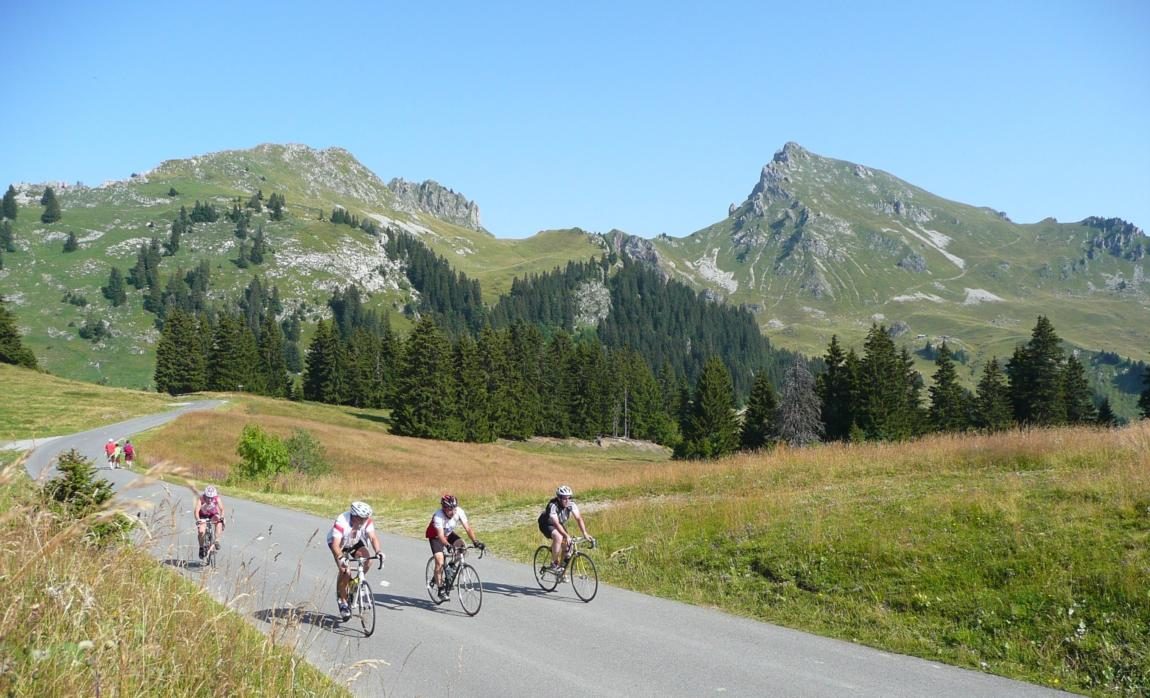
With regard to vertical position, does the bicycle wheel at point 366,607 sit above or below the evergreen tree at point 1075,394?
below

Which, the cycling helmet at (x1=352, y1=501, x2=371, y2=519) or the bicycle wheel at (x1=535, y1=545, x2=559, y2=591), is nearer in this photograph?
the cycling helmet at (x1=352, y1=501, x2=371, y2=519)

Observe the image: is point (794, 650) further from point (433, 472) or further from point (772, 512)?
point (433, 472)

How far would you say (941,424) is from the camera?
68312 mm

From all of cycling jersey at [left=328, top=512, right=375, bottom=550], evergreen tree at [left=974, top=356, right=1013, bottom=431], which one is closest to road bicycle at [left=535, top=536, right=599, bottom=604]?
cycling jersey at [left=328, top=512, right=375, bottom=550]

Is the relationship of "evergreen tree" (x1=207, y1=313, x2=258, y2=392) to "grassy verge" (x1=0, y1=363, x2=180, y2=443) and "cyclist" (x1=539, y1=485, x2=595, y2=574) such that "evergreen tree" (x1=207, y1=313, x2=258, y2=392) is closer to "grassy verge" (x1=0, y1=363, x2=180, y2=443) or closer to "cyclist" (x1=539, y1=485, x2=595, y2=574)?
"grassy verge" (x1=0, y1=363, x2=180, y2=443)

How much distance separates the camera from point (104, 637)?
166 inches

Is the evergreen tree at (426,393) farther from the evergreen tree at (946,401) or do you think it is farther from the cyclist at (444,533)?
the cyclist at (444,533)

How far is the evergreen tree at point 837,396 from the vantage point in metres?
64.0

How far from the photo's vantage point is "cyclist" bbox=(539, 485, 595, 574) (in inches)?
574

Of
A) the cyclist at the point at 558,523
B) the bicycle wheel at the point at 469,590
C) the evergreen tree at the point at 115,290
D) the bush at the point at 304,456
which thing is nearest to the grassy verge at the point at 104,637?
the bicycle wheel at the point at 469,590

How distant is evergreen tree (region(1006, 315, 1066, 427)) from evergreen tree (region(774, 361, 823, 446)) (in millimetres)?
18945

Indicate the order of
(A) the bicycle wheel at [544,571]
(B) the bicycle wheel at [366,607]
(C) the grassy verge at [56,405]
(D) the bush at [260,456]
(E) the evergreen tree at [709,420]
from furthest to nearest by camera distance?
(E) the evergreen tree at [709,420] < (C) the grassy verge at [56,405] < (D) the bush at [260,456] < (A) the bicycle wheel at [544,571] < (B) the bicycle wheel at [366,607]

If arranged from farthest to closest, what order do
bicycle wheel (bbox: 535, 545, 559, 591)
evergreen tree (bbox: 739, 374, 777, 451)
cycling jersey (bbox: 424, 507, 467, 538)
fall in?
evergreen tree (bbox: 739, 374, 777, 451) → bicycle wheel (bbox: 535, 545, 559, 591) → cycling jersey (bbox: 424, 507, 467, 538)

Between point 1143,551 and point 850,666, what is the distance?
5262 mm
